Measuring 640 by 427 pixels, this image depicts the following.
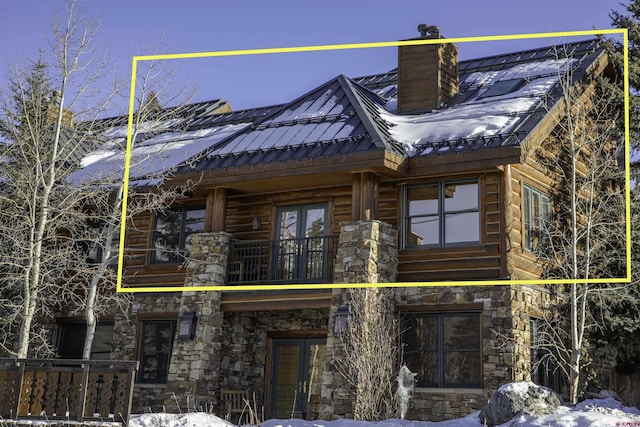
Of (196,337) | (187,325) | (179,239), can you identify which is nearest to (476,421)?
(196,337)

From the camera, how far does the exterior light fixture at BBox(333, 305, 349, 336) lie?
15500 mm

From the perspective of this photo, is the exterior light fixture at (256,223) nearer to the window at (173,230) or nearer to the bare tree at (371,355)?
the window at (173,230)

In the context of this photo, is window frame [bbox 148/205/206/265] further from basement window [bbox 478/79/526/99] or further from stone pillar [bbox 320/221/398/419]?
basement window [bbox 478/79/526/99]

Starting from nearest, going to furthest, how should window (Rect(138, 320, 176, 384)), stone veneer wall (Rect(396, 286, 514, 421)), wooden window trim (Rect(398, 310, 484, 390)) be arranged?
1. stone veneer wall (Rect(396, 286, 514, 421))
2. wooden window trim (Rect(398, 310, 484, 390))
3. window (Rect(138, 320, 176, 384))

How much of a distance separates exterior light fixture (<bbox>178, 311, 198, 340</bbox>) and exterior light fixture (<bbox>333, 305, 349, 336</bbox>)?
3436 mm

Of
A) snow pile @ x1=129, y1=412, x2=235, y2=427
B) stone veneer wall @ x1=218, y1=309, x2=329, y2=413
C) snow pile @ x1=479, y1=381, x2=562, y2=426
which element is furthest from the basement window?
snow pile @ x1=129, y1=412, x2=235, y2=427

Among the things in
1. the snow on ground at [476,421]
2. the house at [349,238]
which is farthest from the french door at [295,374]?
the snow on ground at [476,421]

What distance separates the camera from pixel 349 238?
1623 cm

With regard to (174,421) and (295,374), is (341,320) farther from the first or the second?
(174,421)

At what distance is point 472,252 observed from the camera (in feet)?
52.9

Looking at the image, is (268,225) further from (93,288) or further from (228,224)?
(93,288)

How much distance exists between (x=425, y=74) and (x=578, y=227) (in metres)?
5.27

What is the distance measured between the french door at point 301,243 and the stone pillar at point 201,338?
1294 millimetres

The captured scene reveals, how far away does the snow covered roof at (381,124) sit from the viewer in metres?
16.7
